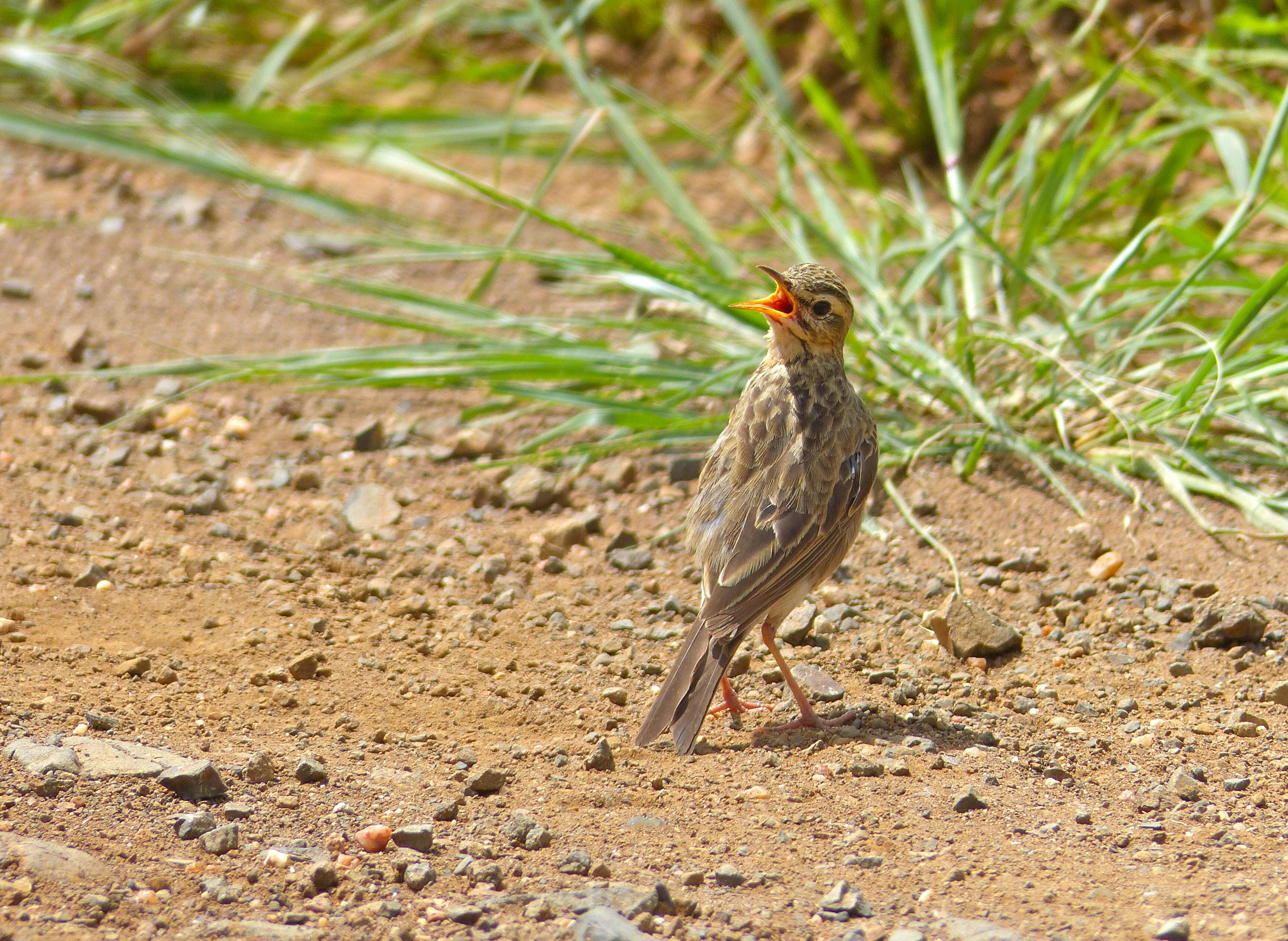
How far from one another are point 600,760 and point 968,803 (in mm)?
847

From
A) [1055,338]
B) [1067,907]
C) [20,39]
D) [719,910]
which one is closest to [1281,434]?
[1055,338]

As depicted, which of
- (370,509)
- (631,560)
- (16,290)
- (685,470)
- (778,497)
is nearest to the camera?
(778,497)

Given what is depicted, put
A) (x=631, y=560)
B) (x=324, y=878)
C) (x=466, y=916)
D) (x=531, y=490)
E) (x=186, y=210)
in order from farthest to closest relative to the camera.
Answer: (x=186, y=210) < (x=531, y=490) < (x=631, y=560) < (x=324, y=878) < (x=466, y=916)

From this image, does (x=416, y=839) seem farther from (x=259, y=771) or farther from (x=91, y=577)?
(x=91, y=577)

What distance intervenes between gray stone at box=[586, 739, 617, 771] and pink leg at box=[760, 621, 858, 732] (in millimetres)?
508

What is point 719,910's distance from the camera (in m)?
2.75

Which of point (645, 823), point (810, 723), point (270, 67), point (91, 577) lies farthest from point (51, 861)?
point (270, 67)

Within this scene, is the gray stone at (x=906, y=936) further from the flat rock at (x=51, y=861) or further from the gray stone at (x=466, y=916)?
the flat rock at (x=51, y=861)

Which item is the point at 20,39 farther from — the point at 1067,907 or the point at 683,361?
the point at 1067,907

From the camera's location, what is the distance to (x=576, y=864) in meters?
2.91

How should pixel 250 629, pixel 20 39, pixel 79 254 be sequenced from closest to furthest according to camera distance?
pixel 250 629 → pixel 79 254 → pixel 20 39

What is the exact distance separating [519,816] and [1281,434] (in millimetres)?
3112

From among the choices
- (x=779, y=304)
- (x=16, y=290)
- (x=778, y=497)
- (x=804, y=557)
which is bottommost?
(x=804, y=557)

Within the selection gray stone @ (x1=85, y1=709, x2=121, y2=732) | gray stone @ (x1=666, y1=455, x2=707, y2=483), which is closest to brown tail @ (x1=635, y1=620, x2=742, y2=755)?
gray stone @ (x1=85, y1=709, x2=121, y2=732)
